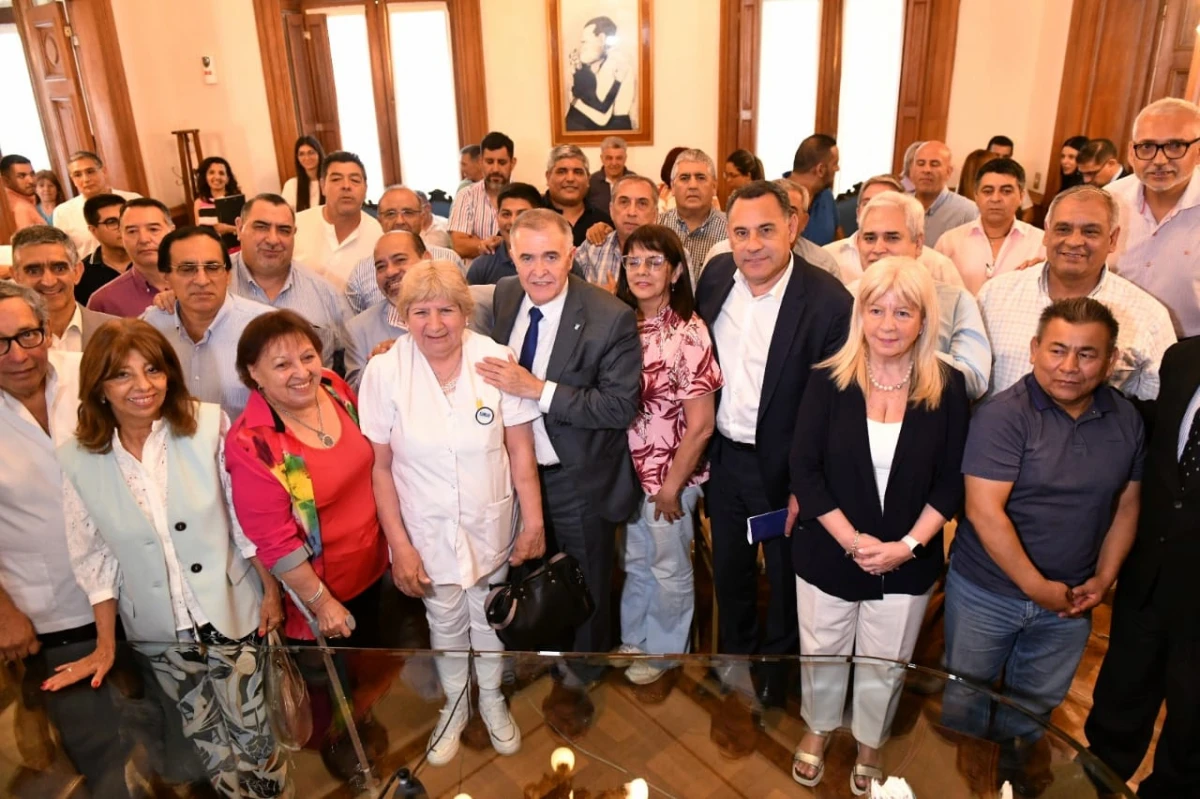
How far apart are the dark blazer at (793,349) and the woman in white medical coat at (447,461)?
0.75m

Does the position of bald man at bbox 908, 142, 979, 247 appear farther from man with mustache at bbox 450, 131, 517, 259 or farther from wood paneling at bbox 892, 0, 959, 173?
wood paneling at bbox 892, 0, 959, 173

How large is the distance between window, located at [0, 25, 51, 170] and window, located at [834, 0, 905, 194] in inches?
295

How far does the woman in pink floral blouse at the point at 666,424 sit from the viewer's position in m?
2.54

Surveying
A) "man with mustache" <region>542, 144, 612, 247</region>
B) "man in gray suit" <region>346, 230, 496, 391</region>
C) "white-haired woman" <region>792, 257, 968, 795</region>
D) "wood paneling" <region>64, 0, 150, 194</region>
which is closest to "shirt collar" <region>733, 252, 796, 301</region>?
"white-haired woman" <region>792, 257, 968, 795</region>

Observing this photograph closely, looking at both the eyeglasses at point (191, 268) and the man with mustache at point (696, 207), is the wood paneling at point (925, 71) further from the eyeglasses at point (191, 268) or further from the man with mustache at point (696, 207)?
the eyeglasses at point (191, 268)

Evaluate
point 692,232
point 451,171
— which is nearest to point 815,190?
point 692,232

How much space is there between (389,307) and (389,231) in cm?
73

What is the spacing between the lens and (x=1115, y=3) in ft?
20.6

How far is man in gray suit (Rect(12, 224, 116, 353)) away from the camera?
270 centimetres

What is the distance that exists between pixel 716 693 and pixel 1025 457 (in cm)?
108

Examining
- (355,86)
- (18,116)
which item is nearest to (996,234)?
(355,86)

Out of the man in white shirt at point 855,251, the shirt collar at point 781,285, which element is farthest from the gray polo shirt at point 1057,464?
the man in white shirt at point 855,251

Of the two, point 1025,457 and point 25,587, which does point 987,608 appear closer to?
point 1025,457

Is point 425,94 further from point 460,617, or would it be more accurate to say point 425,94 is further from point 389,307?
point 460,617
